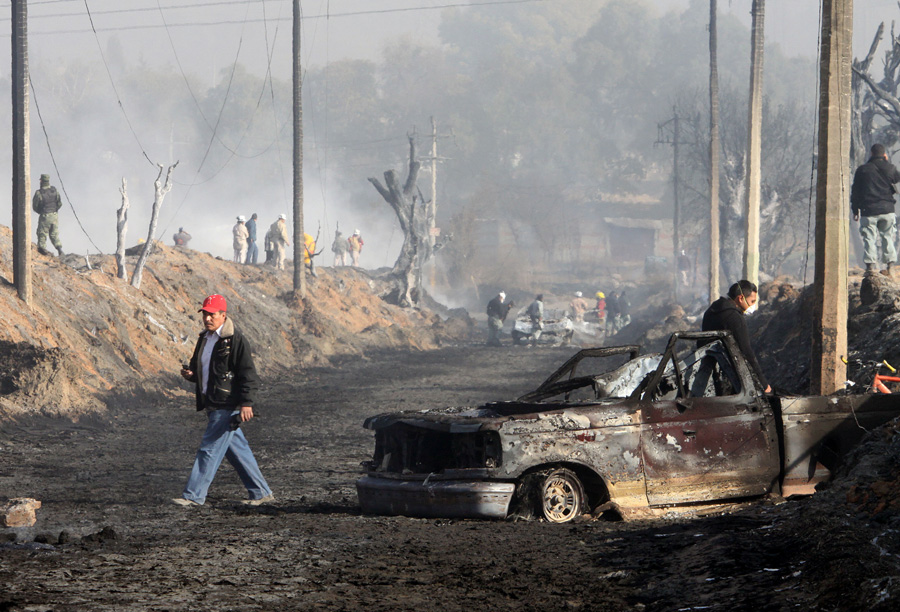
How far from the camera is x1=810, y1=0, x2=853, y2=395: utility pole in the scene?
33.6ft

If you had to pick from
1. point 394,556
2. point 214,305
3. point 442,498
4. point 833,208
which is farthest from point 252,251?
point 394,556

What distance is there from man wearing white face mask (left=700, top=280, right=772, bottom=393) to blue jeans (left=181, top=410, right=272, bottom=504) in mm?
3855

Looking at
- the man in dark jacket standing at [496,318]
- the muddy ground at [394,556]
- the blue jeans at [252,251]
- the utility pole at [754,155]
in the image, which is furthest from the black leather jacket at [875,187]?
the blue jeans at [252,251]

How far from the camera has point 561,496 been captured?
7.33m

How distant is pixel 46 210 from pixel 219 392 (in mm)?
15234

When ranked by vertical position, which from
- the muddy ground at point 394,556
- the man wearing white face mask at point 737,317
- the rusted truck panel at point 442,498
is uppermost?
the man wearing white face mask at point 737,317

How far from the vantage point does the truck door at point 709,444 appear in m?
7.42

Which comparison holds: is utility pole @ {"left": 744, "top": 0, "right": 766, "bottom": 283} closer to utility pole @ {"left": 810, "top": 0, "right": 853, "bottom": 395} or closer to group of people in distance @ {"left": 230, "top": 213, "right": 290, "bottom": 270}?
utility pole @ {"left": 810, "top": 0, "right": 853, "bottom": 395}

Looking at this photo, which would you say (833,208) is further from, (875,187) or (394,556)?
(394,556)

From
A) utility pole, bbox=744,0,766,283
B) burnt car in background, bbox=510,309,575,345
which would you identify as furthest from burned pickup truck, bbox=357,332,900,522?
burnt car in background, bbox=510,309,575,345

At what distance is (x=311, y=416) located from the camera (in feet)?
51.1

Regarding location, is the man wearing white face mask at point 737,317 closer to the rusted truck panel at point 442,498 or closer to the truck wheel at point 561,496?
the truck wheel at point 561,496

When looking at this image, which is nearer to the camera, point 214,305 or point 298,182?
point 214,305

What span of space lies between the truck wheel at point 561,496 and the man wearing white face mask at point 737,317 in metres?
1.75
